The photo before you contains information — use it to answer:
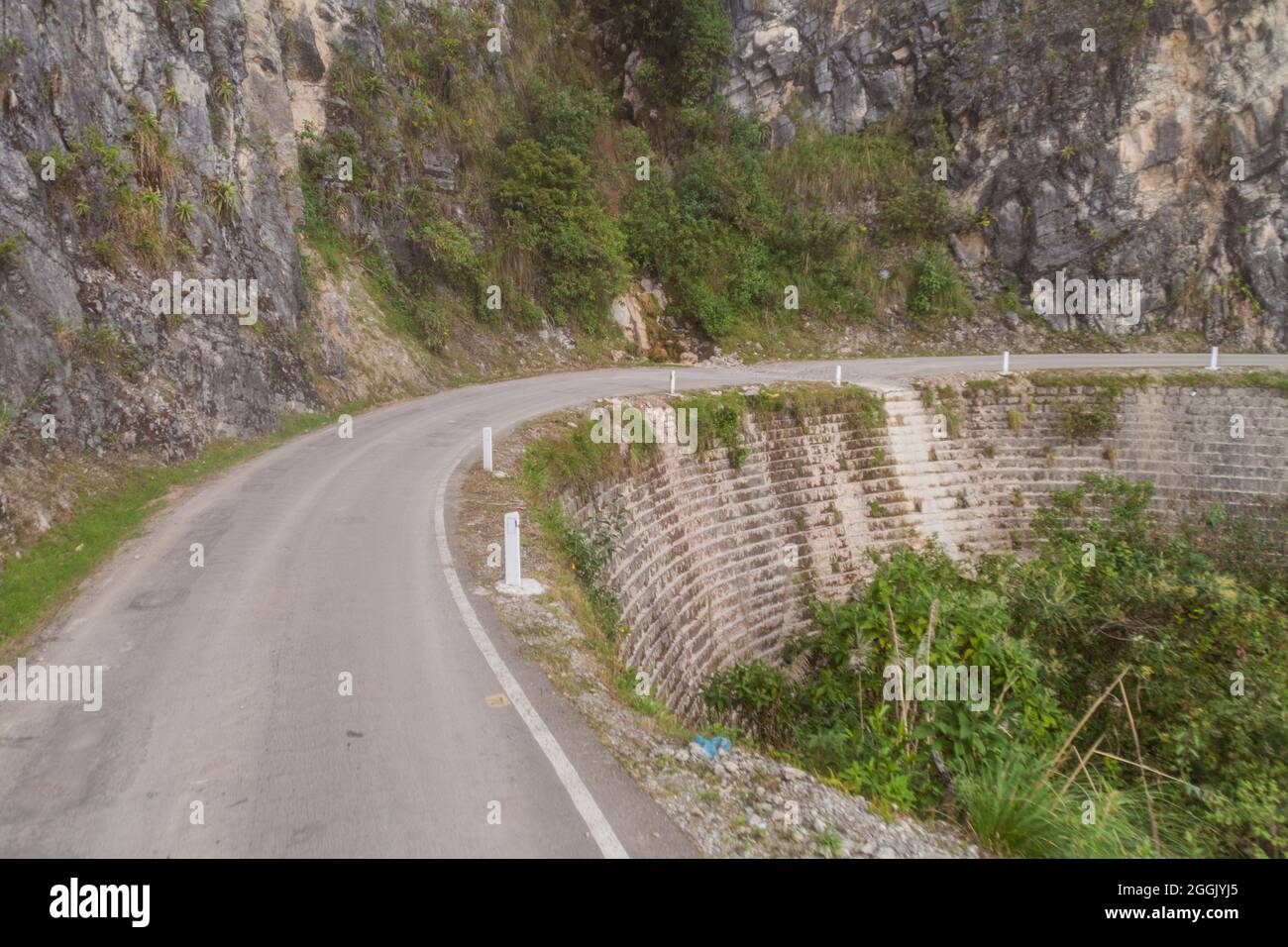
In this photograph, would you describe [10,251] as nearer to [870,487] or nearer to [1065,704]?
[870,487]

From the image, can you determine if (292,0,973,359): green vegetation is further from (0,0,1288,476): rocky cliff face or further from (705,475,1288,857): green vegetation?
(705,475,1288,857): green vegetation

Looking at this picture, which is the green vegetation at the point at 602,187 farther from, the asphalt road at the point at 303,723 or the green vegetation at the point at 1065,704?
the green vegetation at the point at 1065,704

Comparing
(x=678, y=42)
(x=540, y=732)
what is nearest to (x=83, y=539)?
(x=540, y=732)

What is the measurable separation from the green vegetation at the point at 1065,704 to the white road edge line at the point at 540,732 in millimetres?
2549

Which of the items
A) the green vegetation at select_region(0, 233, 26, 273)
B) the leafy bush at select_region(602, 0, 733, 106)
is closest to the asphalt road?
the green vegetation at select_region(0, 233, 26, 273)

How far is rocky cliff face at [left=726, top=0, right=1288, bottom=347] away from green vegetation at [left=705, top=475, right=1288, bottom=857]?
1549cm

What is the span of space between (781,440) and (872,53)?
83.3ft

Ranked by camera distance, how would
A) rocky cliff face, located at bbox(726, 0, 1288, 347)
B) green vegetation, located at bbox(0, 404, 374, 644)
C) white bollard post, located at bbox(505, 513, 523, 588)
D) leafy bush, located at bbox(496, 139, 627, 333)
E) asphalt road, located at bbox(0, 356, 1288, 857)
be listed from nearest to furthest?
asphalt road, located at bbox(0, 356, 1288, 857), green vegetation, located at bbox(0, 404, 374, 644), white bollard post, located at bbox(505, 513, 523, 588), leafy bush, located at bbox(496, 139, 627, 333), rocky cliff face, located at bbox(726, 0, 1288, 347)

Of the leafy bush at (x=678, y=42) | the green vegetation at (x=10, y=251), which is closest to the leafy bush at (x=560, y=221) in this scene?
the leafy bush at (x=678, y=42)

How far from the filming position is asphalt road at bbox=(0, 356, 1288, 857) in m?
3.62

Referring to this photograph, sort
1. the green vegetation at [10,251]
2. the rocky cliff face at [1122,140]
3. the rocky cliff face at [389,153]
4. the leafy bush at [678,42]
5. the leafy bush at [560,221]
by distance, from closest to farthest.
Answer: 1. the green vegetation at [10,251]
2. the rocky cliff face at [389,153]
3. the leafy bush at [560,221]
4. the rocky cliff face at [1122,140]
5. the leafy bush at [678,42]

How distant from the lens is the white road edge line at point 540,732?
366cm

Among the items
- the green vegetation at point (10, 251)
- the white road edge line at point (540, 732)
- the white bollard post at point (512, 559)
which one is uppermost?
the green vegetation at point (10, 251)
